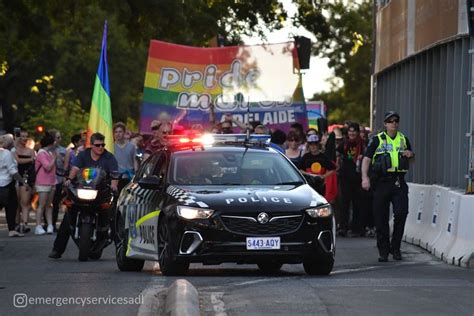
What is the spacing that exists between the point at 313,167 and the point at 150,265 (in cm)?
576

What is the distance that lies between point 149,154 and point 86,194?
4247mm

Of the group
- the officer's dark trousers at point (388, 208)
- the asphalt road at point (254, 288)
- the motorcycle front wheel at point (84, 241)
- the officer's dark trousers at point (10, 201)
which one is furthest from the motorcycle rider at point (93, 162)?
the officer's dark trousers at point (10, 201)

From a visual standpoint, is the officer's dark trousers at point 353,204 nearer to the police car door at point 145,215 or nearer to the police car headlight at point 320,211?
the police car door at point 145,215

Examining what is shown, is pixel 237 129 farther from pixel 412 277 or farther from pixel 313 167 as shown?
pixel 412 277

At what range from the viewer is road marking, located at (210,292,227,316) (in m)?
13.3

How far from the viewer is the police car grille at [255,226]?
16781 mm

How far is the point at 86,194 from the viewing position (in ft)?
68.7

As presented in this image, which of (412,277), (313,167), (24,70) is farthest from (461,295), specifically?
(24,70)

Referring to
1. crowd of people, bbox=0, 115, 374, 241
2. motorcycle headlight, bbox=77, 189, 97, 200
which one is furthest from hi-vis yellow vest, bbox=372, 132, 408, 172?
crowd of people, bbox=0, 115, 374, 241

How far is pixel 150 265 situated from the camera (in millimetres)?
20109

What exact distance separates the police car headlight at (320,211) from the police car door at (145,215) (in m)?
1.76

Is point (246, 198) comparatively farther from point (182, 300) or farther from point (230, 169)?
point (182, 300)

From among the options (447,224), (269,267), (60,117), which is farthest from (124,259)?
(60,117)

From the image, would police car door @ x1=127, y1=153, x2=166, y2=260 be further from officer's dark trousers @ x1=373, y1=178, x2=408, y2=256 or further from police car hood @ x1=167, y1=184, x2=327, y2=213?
officer's dark trousers @ x1=373, y1=178, x2=408, y2=256
